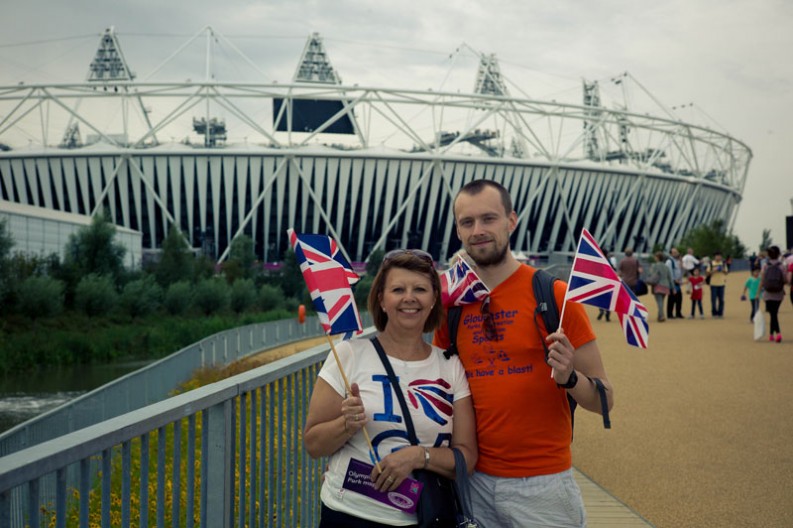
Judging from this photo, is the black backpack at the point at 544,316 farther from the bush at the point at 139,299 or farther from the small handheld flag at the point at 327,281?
the bush at the point at 139,299

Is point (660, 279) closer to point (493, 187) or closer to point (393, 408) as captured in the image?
point (493, 187)

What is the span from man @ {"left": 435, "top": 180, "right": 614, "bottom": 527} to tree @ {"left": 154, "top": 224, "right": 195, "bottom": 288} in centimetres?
4596

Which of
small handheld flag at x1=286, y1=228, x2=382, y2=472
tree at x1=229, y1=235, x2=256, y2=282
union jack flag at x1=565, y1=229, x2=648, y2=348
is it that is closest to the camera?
small handheld flag at x1=286, y1=228, x2=382, y2=472

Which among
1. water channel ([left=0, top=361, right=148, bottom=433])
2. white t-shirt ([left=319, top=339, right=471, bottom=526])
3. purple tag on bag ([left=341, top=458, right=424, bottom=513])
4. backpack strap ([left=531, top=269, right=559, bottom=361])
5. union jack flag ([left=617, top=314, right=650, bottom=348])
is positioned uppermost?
backpack strap ([left=531, top=269, right=559, bottom=361])

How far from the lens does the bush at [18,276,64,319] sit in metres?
32.4

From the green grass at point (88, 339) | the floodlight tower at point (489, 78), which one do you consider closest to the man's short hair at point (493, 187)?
the green grass at point (88, 339)

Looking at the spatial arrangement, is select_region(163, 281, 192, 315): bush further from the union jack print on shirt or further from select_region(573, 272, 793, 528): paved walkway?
the union jack print on shirt

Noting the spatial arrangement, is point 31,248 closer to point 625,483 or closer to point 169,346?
point 169,346

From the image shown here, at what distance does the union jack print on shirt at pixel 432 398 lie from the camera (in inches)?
129

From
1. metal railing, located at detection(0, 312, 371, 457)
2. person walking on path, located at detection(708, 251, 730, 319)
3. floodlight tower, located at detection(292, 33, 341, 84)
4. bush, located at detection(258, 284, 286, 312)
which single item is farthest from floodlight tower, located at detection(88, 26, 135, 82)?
person walking on path, located at detection(708, 251, 730, 319)

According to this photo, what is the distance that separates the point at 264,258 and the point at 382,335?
70666 mm

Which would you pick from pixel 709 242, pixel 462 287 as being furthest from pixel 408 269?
pixel 709 242

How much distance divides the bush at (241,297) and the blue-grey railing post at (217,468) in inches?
1618

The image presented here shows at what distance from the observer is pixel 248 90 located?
68.0 m
